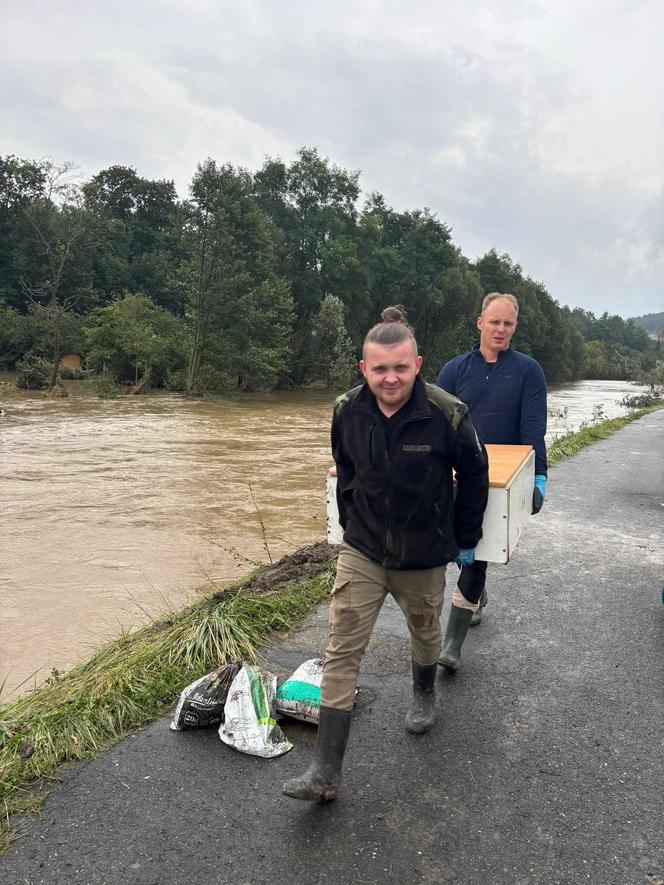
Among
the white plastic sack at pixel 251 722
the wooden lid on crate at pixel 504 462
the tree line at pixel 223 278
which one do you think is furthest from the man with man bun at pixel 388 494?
the tree line at pixel 223 278

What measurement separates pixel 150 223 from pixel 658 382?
43504mm

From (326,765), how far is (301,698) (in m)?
0.62

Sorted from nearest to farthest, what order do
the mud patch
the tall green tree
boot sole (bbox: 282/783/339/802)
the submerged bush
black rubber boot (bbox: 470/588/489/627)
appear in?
1. boot sole (bbox: 282/783/339/802)
2. black rubber boot (bbox: 470/588/489/627)
3. the mud patch
4. the submerged bush
5. the tall green tree

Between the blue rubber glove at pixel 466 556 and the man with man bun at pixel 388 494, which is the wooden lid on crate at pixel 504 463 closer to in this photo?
the man with man bun at pixel 388 494

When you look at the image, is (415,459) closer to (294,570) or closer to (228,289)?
(294,570)

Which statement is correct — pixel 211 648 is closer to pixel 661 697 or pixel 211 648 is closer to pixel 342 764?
pixel 342 764

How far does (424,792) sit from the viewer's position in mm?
2695

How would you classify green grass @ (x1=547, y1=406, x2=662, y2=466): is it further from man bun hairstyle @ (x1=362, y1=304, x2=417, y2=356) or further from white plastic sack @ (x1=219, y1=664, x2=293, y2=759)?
man bun hairstyle @ (x1=362, y1=304, x2=417, y2=356)

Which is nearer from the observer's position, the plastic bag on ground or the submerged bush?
the plastic bag on ground

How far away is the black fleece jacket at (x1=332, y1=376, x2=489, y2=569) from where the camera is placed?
107 inches

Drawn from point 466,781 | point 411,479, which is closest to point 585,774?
point 466,781

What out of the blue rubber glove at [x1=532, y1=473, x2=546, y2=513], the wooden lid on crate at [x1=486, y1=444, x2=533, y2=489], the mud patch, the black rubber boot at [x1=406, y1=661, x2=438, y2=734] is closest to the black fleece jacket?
the wooden lid on crate at [x1=486, y1=444, x2=533, y2=489]

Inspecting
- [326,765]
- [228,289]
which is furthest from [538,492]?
[228,289]

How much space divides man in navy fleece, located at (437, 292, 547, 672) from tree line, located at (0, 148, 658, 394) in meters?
29.6
